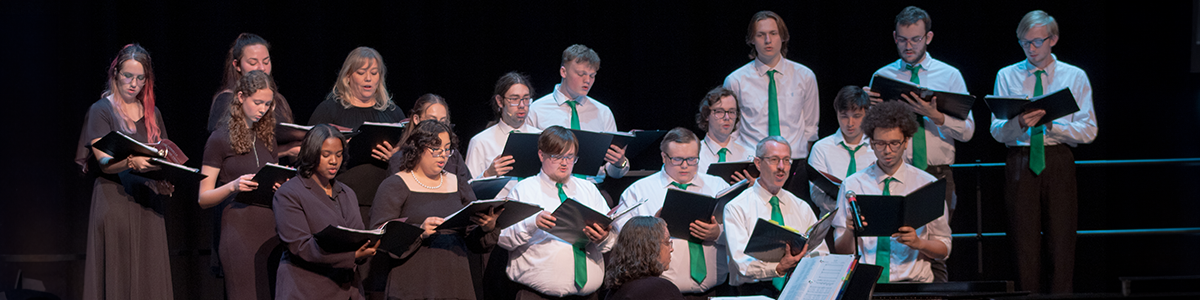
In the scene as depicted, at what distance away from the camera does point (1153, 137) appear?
19.3 feet

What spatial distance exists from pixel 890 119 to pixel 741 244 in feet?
2.66

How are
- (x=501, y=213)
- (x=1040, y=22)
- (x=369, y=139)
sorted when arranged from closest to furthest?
(x=501, y=213) < (x=369, y=139) < (x=1040, y=22)

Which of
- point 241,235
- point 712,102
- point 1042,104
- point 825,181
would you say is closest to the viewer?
point 241,235

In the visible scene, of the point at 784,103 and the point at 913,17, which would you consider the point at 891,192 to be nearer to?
the point at 784,103

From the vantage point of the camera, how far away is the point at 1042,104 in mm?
4246

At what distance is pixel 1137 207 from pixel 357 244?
524 centimetres

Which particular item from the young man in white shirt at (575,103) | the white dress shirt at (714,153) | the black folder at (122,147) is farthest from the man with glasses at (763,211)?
the black folder at (122,147)

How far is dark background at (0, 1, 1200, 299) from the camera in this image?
502cm

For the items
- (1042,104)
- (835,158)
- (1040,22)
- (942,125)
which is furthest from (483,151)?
(1040,22)

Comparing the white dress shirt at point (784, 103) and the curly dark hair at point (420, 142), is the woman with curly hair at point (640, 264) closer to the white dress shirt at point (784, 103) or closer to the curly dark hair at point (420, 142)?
the curly dark hair at point (420, 142)

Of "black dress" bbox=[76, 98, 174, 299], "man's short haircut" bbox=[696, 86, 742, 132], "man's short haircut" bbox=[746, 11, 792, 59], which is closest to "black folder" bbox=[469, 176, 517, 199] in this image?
"man's short haircut" bbox=[696, 86, 742, 132]

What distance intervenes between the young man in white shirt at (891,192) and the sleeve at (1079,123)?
1183mm

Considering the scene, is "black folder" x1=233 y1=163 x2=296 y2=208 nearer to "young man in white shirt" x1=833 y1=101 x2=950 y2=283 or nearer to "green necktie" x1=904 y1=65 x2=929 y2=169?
"young man in white shirt" x1=833 y1=101 x2=950 y2=283

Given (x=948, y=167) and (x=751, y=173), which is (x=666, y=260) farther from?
(x=948, y=167)
